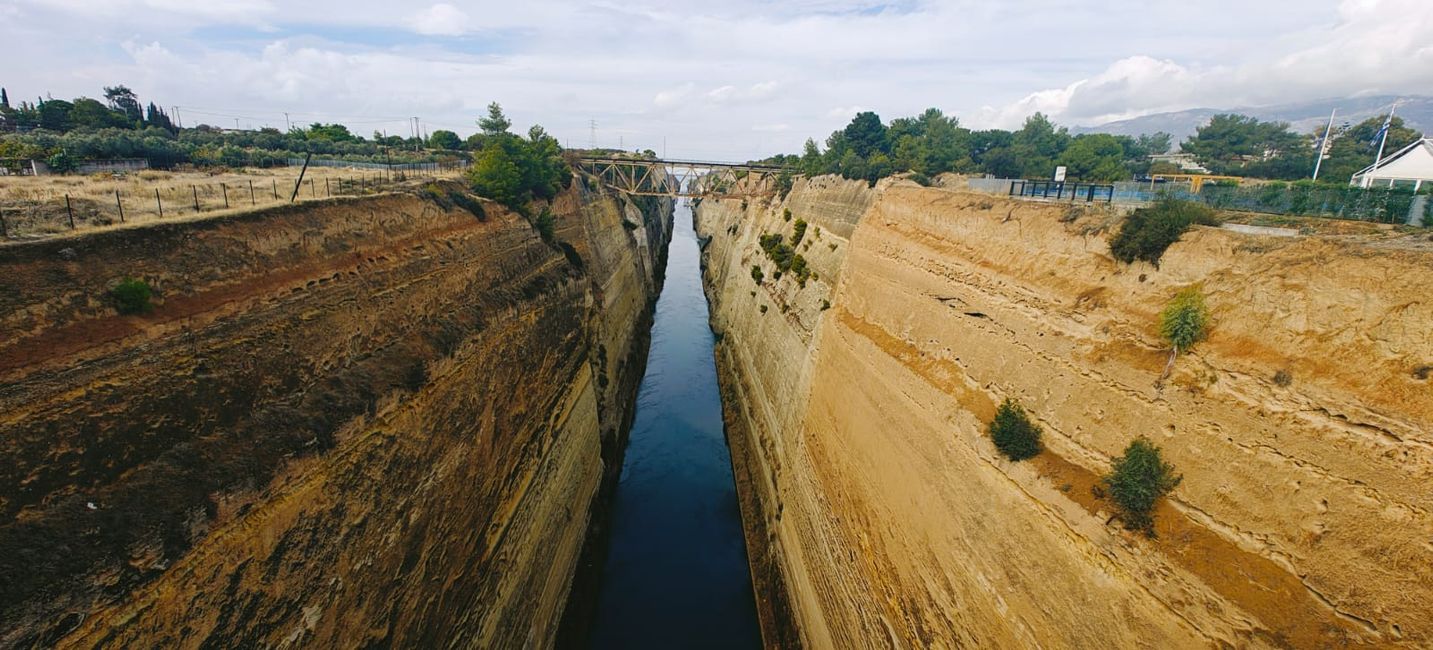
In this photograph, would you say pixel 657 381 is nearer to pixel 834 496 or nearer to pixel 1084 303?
pixel 834 496

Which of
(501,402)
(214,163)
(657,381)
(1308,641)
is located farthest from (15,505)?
(657,381)

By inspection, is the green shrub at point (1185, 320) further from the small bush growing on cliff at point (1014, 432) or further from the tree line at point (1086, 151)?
the tree line at point (1086, 151)

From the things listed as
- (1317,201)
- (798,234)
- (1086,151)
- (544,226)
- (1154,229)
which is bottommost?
(798,234)

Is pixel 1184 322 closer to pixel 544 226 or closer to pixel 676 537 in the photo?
pixel 676 537

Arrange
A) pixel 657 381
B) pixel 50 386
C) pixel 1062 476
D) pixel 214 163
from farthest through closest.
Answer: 1. pixel 657 381
2. pixel 214 163
3. pixel 1062 476
4. pixel 50 386

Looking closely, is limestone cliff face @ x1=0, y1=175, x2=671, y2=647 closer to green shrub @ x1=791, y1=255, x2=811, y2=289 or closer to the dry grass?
the dry grass

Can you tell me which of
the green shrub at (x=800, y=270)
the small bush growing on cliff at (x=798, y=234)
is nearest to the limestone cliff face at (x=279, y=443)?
the green shrub at (x=800, y=270)

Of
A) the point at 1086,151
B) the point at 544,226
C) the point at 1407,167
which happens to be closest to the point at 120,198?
the point at 544,226
